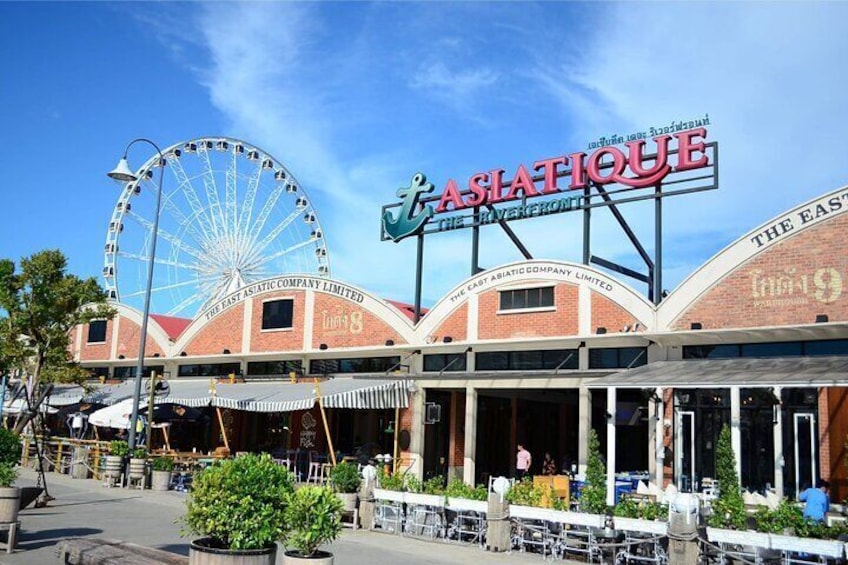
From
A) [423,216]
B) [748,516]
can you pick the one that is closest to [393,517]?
[748,516]

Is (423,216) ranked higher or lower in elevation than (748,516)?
higher

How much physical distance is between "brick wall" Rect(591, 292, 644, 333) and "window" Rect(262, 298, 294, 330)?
1162 centimetres

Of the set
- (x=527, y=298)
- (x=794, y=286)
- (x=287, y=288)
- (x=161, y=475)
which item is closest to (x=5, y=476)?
(x=161, y=475)

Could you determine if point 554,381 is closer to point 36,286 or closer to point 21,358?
point 36,286

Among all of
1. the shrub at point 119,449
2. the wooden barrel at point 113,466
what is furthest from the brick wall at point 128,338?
the wooden barrel at point 113,466

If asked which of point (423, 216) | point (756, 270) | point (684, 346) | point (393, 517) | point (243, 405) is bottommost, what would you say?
point (393, 517)

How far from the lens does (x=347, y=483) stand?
15.3 m

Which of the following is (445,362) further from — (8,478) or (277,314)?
(8,478)

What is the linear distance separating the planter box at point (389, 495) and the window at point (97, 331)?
83.4 feet

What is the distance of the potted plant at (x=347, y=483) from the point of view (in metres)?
15.2

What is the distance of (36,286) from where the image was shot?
26000 mm

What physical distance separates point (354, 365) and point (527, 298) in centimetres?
710

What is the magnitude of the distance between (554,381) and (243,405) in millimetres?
8795

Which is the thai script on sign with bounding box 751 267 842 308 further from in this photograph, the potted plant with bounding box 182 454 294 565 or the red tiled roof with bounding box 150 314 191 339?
the red tiled roof with bounding box 150 314 191 339
